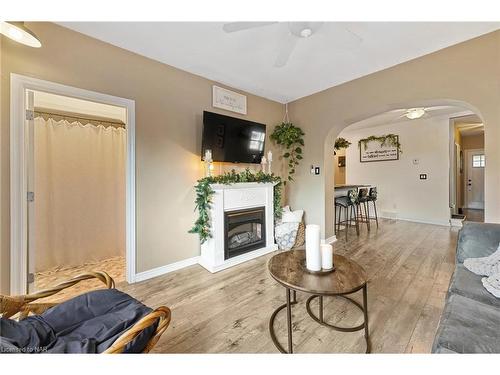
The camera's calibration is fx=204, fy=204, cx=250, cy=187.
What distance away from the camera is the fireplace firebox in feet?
9.05

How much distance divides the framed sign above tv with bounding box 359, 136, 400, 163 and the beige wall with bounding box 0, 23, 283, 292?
4844 mm

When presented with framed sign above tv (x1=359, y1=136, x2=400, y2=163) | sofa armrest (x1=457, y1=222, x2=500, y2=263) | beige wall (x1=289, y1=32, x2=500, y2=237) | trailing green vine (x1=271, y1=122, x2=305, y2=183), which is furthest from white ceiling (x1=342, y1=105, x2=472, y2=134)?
sofa armrest (x1=457, y1=222, x2=500, y2=263)

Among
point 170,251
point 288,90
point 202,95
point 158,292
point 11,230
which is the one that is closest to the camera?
point 11,230

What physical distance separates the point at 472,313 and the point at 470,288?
33 cm

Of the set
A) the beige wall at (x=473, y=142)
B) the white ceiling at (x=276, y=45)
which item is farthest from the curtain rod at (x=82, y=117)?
the beige wall at (x=473, y=142)

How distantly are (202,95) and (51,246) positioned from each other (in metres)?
2.75

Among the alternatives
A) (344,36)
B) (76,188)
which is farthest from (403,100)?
(76,188)

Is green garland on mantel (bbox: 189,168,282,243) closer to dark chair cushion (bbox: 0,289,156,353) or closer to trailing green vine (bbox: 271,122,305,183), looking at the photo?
trailing green vine (bbox: 271,122,305,183)

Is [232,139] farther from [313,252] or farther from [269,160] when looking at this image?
Answer: [313,252]
